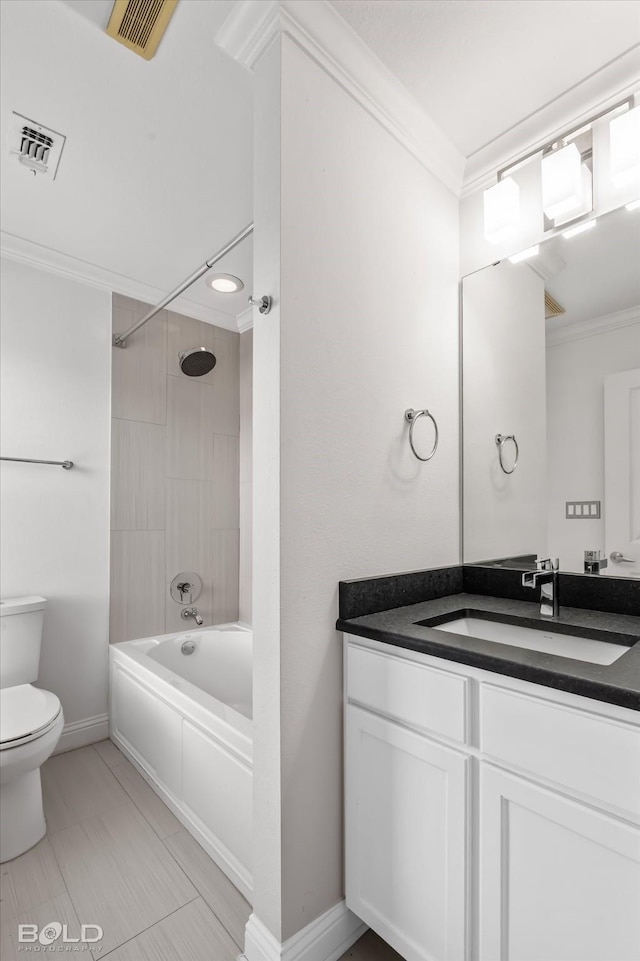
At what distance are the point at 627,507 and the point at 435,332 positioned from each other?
2.77 ft

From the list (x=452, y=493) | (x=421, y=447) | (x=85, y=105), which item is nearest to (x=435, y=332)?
(x=421, y=447)

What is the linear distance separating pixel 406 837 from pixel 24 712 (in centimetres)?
148

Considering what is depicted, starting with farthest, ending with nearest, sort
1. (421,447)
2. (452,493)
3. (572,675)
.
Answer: (452,493) → (421,447) → (572,675)

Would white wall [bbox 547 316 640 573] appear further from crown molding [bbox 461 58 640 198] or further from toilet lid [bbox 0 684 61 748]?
toilet lid [bbox 0 684 61 748]

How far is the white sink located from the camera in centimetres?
120

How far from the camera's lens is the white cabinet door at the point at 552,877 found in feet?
2.70

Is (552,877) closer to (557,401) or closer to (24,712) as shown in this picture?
(557,401)

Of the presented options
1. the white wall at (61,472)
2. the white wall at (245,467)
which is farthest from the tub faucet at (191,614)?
the white wall at (61,472)

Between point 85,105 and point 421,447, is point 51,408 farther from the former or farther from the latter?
point 421,447

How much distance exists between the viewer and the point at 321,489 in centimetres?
131

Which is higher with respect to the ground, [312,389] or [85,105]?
[85,105]

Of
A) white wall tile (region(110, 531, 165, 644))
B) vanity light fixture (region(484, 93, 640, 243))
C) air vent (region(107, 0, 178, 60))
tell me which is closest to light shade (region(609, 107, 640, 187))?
vanity light fixture (region(484, 93, 640, 243))

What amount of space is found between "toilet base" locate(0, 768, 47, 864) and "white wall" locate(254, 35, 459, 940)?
3.25 feet

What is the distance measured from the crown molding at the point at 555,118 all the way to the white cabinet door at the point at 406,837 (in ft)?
6.20
